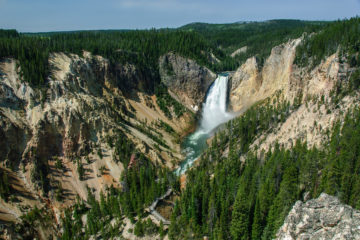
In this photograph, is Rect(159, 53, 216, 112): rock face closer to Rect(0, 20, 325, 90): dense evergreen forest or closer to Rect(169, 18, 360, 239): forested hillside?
Rect(0, 20, 325, 90): dense evergreen forest

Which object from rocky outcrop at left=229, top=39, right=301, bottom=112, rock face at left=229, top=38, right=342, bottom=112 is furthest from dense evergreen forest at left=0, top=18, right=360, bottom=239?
rocky outcrop at left=229, top=39, right=301, bottom=112

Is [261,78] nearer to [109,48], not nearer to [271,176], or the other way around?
[109,48]

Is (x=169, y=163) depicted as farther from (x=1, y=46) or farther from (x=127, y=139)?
(x=1, y=46)

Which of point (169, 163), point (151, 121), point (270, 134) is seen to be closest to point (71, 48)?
point (151, 121)

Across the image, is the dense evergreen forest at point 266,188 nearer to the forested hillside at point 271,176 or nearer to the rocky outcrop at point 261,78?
Result: the forested hillside at point 271,176

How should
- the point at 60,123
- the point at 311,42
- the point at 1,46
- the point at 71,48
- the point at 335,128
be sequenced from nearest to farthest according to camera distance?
the point at 335,128 < the point at 60,123 < the point at 1,46 < the point at 311,42 < the point at 71,48

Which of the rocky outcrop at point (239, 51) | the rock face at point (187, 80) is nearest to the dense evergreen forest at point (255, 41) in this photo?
the rocky outcrop at point (239, 51)
